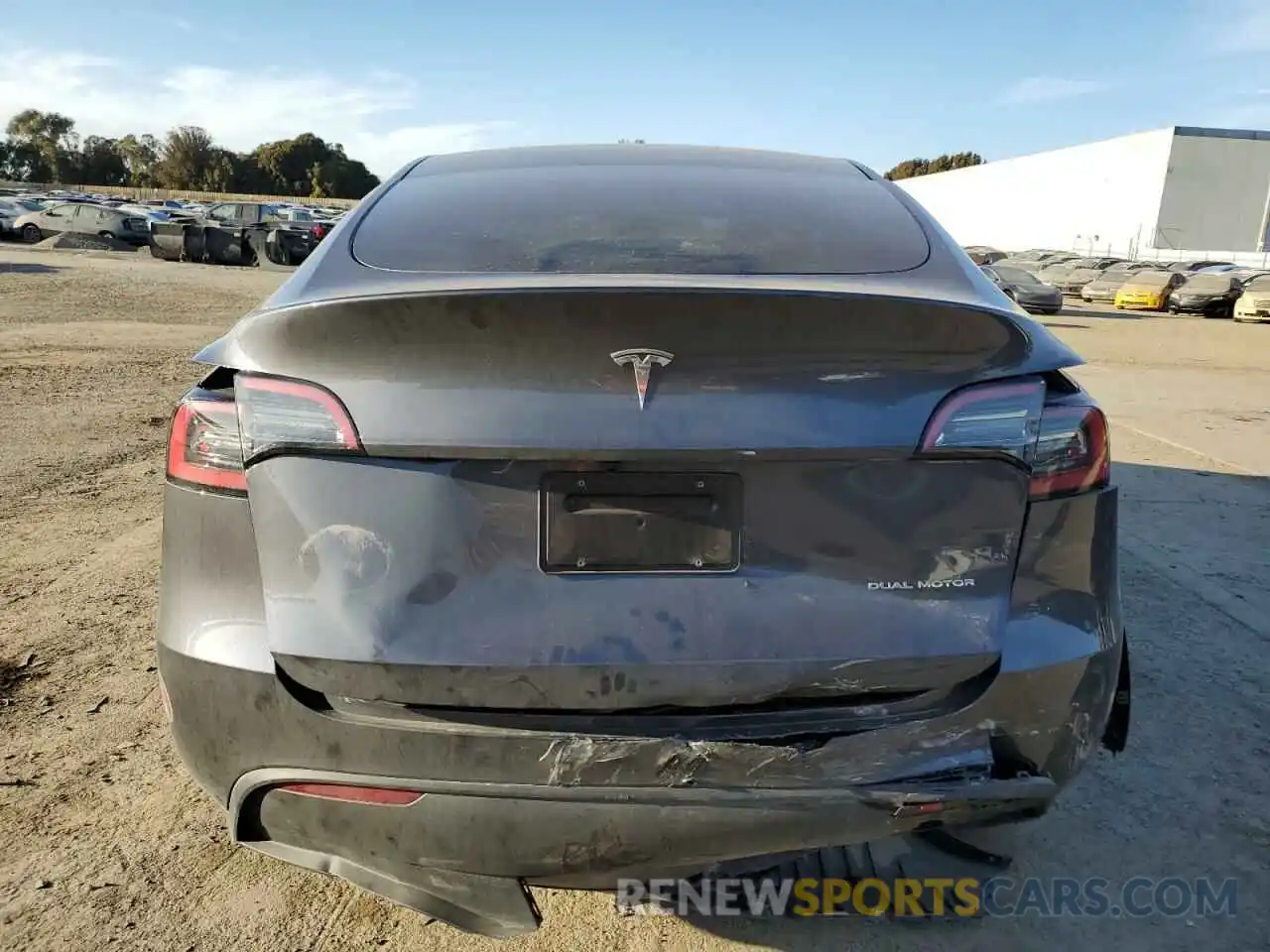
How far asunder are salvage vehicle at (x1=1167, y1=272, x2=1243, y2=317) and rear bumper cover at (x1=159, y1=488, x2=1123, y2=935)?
3304cm

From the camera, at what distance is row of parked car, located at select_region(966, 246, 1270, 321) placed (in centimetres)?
2564

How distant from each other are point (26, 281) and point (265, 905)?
21773mm

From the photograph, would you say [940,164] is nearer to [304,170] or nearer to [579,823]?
[304,170]

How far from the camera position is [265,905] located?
234cm

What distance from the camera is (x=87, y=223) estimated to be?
1419 inches

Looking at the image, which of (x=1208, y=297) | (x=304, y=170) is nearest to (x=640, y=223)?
(x=1208, y=297)

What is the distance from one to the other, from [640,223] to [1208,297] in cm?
3306

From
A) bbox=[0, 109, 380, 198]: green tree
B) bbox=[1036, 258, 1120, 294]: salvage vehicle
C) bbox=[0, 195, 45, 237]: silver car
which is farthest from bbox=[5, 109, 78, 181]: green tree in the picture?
bbox=[1036, 258, 1120, 294]: salvage vehicle

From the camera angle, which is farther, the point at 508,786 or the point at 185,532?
the point at 185,532

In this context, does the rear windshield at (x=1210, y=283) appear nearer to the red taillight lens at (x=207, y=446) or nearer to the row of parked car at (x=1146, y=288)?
the row of parked car at (x=1146, y=288)

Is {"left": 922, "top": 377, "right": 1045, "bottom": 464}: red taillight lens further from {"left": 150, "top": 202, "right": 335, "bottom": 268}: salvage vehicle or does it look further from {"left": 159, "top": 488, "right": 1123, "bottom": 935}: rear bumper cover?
{"left": 150, "top": 202, "right": 335, "bottom": 268}: salvage vehicle

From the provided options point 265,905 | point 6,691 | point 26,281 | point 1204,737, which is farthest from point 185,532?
point 26,281

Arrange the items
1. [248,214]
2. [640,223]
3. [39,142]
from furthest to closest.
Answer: [39,142], [248,214], [640,223]

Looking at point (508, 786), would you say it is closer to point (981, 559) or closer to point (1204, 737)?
point (981, 559)
